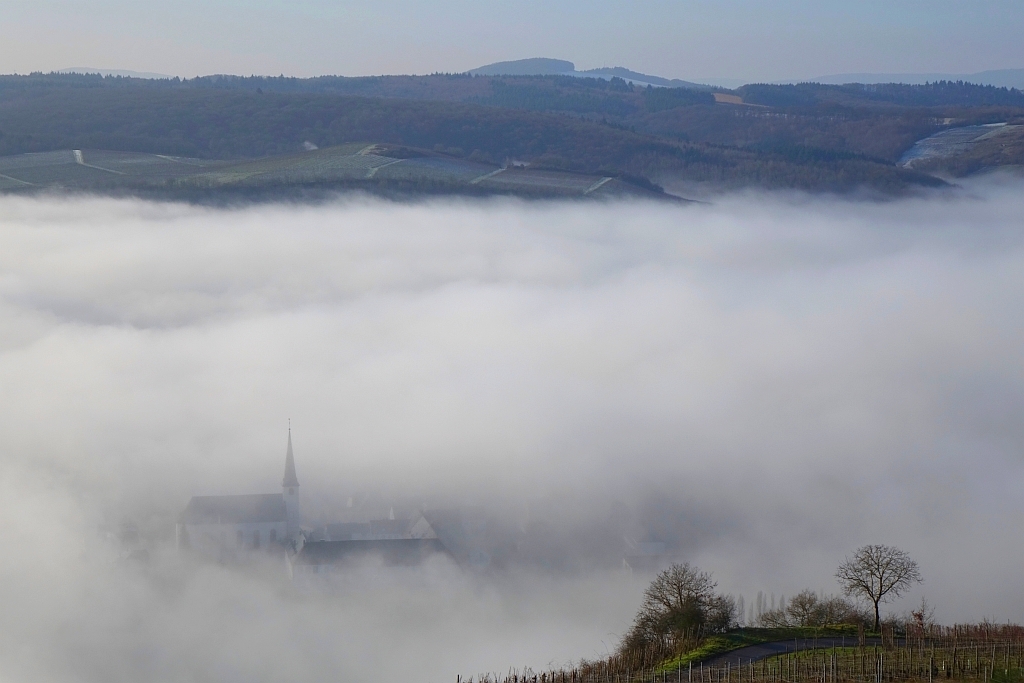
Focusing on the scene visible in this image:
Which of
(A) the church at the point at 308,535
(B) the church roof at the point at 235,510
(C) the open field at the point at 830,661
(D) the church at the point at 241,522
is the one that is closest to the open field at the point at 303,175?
(B) the church roof at the point at 235,510

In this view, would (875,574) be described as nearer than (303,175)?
Yes

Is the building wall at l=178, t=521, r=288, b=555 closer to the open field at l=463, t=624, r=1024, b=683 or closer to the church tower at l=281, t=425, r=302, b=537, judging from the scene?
the church tower at l=281, t=425, r=302, b=537

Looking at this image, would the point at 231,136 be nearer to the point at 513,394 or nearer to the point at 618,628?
the point at 513,394

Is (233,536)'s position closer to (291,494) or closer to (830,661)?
(291,494)

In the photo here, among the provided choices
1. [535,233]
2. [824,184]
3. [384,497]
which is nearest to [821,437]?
[384,497]

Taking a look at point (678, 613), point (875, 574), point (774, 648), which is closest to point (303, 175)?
point (875, 574)

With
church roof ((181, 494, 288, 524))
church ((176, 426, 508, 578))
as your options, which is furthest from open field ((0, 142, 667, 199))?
church ((176, 426, 508, 578))

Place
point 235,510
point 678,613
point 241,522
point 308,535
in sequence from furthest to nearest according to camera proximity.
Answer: point 235,510
point 241,522
point 308,535
point 678,613
